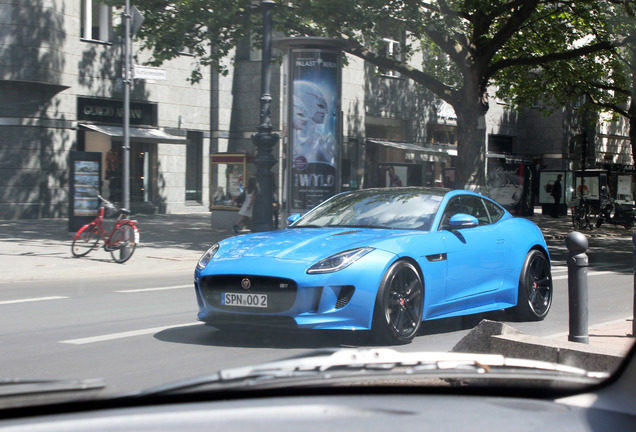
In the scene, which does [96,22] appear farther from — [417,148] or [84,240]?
[417,148]

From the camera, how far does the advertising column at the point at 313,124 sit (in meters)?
18.3

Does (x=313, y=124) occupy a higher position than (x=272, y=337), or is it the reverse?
(x=313, y=124)

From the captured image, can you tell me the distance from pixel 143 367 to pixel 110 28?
2314 cm

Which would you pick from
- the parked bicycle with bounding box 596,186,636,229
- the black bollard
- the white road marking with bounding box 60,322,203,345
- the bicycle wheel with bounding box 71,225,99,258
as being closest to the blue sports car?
the white road marking with bounding box 60,322,203,345

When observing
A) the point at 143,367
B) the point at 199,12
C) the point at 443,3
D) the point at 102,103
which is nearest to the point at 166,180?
the point at 102,103

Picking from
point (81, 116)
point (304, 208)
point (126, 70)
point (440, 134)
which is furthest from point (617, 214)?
point (126, 70)

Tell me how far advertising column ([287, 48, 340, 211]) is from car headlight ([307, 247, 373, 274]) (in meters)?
11.8

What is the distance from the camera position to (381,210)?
774cm

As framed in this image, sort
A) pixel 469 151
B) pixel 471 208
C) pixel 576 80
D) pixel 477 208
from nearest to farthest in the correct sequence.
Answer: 1. pixel 471 208
2. pixel 477 208
3. pixel 469 151
4. pixel 576 80

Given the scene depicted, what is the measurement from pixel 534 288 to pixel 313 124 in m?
10.5

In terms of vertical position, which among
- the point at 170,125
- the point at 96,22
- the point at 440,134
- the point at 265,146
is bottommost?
the point at 265,146

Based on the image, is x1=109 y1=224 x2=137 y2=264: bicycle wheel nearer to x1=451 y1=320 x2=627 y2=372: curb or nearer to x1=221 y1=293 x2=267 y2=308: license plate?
x1=221 y1=293 x2=267 y2=308: license plate

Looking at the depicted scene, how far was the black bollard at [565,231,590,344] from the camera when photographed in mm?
6410

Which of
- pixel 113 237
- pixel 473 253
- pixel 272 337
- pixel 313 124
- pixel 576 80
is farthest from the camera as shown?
pixel 576 80
